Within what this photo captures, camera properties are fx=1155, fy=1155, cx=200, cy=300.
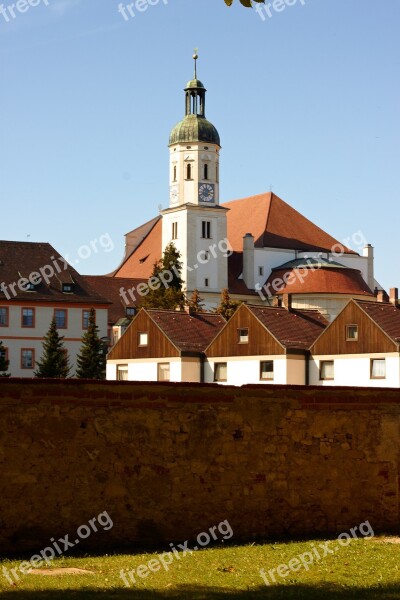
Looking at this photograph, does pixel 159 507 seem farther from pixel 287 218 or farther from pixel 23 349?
pixel 287 218

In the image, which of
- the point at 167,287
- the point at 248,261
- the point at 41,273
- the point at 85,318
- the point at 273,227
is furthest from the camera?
the point at 273,227

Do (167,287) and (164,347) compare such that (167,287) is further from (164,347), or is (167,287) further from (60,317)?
(164,347)

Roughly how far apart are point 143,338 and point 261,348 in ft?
27.4

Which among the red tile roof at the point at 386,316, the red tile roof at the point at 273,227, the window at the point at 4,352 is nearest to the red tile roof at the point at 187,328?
the red tile roof at the point at 386,316

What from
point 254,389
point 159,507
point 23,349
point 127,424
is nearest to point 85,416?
point 127,424

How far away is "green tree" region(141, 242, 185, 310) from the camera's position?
8656cm

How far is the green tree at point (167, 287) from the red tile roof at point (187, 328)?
14.9 metres

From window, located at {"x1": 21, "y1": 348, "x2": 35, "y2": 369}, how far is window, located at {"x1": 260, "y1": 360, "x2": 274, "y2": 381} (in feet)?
91.2

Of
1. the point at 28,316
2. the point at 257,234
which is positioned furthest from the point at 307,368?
the point at 257,234

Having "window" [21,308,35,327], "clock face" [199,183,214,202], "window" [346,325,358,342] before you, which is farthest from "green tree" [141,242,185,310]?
"window" [346,325,358,342]

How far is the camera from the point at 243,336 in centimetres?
6184

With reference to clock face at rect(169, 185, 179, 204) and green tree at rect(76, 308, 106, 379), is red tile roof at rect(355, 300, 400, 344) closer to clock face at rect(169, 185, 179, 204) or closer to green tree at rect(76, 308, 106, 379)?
green tree at rect(76, 308, 106, 379)

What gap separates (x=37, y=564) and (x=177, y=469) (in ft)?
8.66

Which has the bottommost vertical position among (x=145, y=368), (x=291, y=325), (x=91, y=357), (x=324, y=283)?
(x=145, y=368)
